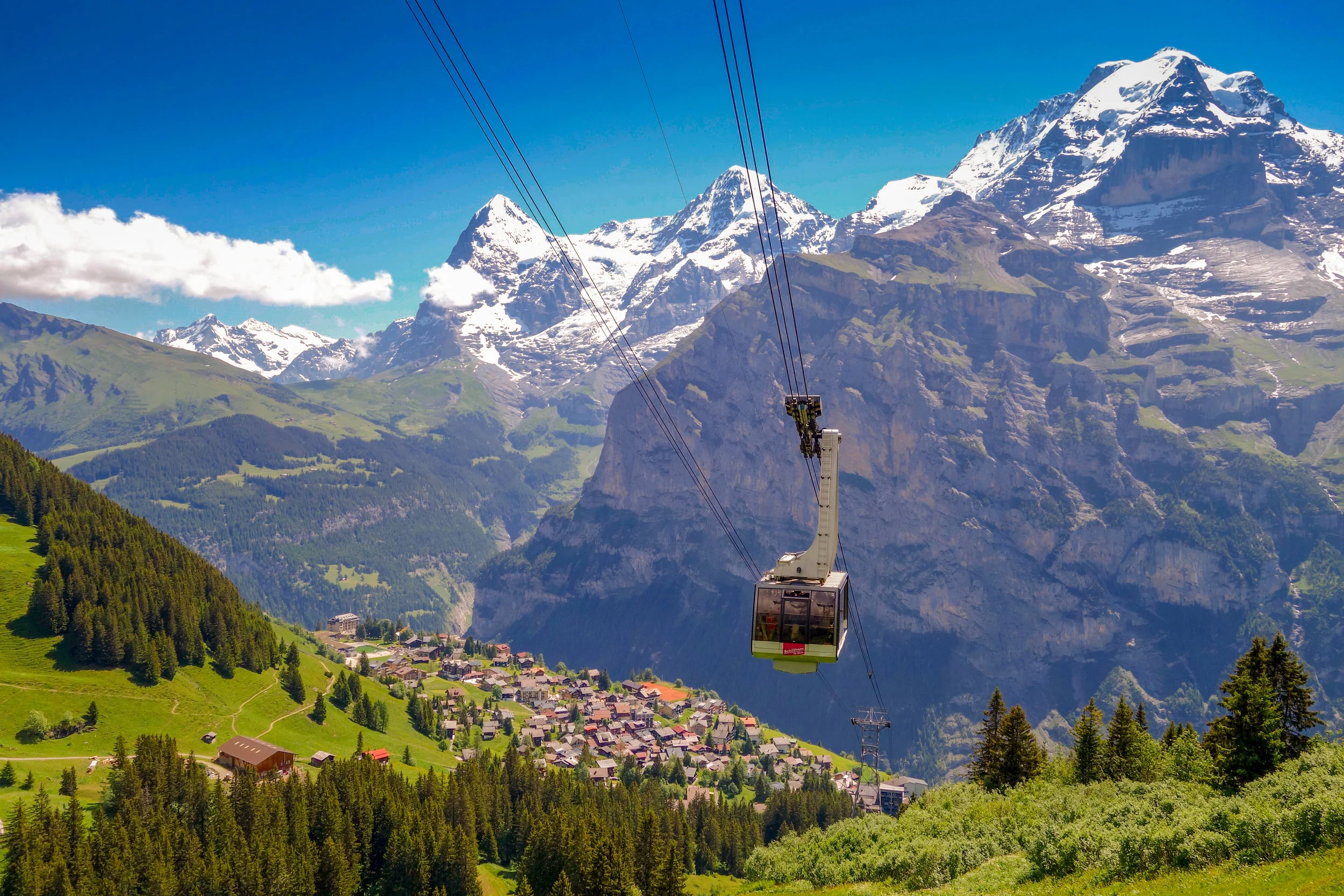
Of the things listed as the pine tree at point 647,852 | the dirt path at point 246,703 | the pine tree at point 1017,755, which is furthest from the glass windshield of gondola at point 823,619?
the dirt path at point 246,703

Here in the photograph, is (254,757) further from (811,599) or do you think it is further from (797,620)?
(811,599)

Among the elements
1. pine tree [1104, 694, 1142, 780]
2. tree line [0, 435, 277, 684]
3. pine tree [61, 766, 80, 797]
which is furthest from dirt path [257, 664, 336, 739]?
pine tree [1104, 694, 1142, 780]

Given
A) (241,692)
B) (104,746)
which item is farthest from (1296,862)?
(241,692)

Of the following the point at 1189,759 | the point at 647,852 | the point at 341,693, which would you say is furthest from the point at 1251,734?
the point at 341,693

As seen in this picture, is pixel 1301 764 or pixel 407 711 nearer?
pixel 1301 764

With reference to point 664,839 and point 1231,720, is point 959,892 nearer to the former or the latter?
point 1231,720
